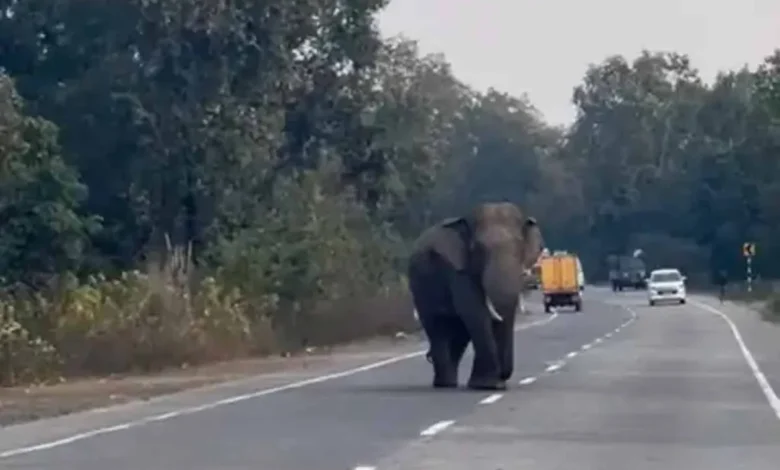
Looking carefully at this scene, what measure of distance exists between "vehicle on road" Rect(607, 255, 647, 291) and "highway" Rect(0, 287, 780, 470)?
104 meters

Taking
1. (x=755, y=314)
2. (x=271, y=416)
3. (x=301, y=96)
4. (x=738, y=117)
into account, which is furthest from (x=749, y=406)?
(x=738, y=117)

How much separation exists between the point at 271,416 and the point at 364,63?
34.5 m

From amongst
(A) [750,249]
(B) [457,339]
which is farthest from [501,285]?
(A) [750,249]

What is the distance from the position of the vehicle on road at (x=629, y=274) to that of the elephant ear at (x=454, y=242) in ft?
366

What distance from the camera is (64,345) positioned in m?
38.0

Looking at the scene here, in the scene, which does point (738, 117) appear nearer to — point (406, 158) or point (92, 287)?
point (406, 158)

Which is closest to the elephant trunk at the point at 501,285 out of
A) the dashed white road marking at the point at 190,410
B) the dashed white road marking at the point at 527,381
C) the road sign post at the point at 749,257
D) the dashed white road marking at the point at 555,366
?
the dashed white road marking at the point at 527,381

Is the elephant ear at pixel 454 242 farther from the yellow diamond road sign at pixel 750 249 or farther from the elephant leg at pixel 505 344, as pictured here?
the yellow diamond road sign at pixel 750 249

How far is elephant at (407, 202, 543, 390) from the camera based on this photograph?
30266 mm

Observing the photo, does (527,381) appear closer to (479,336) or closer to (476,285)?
(476,285)

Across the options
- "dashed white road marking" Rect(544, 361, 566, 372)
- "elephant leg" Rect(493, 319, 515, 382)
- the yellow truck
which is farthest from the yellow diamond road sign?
"elephant leg" Rect(493, 319, 515, 382)

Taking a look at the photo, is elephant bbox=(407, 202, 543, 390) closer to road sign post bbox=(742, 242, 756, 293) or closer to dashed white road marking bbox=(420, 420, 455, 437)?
dashed white road marking bbox=(420, 420, 455, 437)

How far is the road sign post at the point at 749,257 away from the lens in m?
115

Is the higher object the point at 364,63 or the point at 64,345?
the point at 364,63
